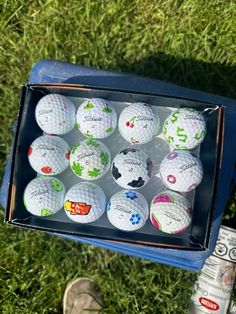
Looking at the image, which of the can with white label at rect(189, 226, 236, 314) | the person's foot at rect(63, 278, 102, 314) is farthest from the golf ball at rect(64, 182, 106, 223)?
the person's foot at rect(63, 278, 102, 314)

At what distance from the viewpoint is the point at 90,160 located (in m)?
1.62

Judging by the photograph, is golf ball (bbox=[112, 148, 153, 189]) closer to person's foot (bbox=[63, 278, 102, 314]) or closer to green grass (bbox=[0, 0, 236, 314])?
green grass (bbox=[0, 0, 236, 314])

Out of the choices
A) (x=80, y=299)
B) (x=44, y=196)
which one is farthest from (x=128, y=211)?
(x=80, y=299)

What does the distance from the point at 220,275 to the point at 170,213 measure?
584 millimetres

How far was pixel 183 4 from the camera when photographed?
7.23 feet

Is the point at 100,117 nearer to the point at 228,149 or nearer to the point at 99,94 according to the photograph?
the point at 99,94

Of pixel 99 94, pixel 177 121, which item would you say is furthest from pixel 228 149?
pixel 99 94

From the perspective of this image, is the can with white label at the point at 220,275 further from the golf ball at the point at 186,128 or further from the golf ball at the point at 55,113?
the golf ball at the point at 55,113

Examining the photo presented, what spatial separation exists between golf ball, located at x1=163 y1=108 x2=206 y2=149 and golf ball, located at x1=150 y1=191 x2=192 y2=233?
0.20 m

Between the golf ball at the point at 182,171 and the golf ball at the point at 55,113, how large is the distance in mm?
406

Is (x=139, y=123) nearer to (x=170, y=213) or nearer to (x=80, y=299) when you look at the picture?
(x=170, y=213)

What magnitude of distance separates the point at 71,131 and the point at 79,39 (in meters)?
0.68

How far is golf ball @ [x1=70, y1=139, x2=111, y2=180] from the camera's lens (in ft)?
5.31

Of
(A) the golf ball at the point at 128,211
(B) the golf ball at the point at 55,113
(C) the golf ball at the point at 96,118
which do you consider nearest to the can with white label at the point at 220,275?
(A) the golf ball at the point at 128,211
